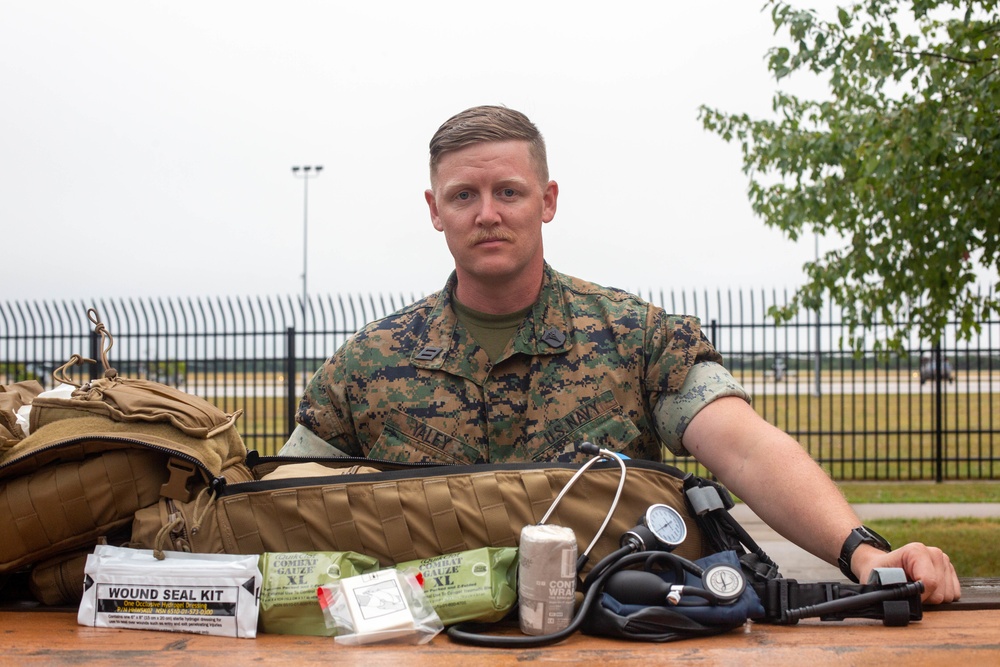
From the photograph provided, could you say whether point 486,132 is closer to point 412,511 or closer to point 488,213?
point 488,213

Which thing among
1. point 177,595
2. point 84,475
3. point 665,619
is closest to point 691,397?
point 665,619

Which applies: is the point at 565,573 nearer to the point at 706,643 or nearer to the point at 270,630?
the point at 706,643

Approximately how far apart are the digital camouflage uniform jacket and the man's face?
0.81ft

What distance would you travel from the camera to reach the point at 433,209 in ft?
8.61

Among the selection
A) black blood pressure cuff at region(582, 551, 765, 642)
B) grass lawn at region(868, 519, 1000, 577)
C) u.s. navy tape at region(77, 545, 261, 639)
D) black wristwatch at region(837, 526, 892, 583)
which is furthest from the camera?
grass lawn at region(868, 519, 1000, 577)

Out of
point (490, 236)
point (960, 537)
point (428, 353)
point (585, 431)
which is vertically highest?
point (490, 236)

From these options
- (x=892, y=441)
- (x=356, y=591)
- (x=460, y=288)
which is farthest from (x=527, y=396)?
(x=892, y=441)

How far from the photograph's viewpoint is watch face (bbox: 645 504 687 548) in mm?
1779

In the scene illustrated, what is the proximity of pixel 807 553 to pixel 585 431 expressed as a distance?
4703mm

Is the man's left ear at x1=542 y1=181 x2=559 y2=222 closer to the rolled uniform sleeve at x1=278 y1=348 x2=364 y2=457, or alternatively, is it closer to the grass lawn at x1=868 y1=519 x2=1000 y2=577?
the rolled uniform sleeve at x1=278 y1=348 x2=364 y2=457

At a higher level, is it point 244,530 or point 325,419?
point 325,419

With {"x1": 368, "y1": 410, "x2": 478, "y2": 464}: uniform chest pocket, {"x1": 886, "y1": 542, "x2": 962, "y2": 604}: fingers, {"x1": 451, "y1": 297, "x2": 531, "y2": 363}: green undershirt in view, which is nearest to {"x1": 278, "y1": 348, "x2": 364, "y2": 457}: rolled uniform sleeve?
{"x1": 368, "y1": 410, "x2": 478, "y2": 464}: uniform chest pocket

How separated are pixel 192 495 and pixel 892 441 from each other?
15.6m

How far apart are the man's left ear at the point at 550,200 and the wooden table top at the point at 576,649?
4.35 feet
